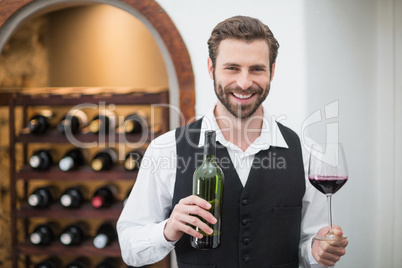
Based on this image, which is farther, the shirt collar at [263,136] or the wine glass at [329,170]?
the shirt collar at [263,136]

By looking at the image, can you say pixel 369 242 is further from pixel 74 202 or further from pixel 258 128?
pixel 74 202

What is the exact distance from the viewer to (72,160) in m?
3.19

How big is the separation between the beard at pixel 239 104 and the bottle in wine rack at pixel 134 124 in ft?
4.96

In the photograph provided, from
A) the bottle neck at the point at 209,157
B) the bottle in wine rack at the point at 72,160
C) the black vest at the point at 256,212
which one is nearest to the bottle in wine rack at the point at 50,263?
the bottle in wine rack at the point at 72,160

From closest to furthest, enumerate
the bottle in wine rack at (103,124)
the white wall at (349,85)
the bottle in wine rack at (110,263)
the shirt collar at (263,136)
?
the shirt collar at (263,136) → the white wall at (349,85) → the bottle in wine rack at (103,124) → the bottle in wine rack at (110,263)

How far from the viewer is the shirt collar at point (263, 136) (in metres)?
1.81

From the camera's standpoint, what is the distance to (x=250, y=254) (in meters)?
1.71

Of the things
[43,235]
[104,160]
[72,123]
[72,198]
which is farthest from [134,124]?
[43,235]

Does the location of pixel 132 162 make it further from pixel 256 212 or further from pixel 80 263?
pixel 256 212

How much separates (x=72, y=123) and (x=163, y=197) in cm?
168

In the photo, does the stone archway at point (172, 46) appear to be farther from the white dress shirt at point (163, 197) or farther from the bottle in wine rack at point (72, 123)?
the bottle in wine rack at point (72, 123)

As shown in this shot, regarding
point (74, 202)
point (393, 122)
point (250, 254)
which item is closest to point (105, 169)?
point (74, 202)

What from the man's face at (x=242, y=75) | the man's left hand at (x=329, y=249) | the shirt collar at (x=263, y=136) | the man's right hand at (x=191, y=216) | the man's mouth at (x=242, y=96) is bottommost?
the man's left hand at (x=329, y=249)

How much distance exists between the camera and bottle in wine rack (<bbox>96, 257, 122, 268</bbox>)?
338cm
